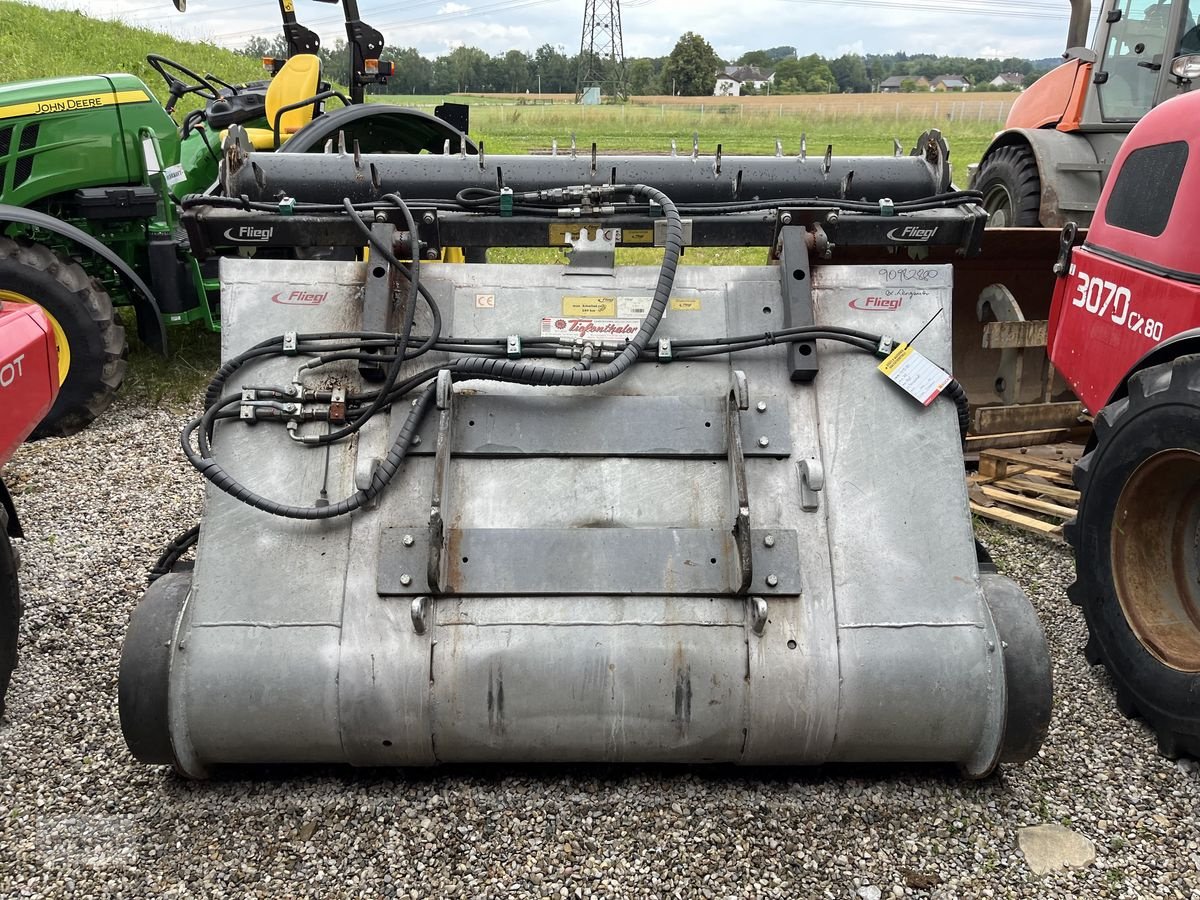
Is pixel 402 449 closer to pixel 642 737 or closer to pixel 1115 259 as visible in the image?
pixel 642 737

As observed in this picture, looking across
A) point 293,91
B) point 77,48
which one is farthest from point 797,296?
point 77,48

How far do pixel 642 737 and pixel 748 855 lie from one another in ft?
1.18

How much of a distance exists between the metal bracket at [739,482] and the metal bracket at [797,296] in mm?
159

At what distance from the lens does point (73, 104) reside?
5180 mm

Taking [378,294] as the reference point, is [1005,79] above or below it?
above

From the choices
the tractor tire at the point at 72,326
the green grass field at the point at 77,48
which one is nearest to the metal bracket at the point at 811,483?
the tractor tire at the point at 72,326

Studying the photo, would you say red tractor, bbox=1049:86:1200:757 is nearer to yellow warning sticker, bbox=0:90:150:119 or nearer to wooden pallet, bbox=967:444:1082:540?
wooden pallet, bbox=967:444:1082:540

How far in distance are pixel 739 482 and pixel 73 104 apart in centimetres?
462

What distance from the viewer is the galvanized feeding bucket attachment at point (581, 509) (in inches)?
90.9

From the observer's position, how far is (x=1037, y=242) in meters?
4.79

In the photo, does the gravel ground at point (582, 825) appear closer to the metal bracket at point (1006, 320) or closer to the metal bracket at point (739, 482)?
the metal bracket at point (739, 482)

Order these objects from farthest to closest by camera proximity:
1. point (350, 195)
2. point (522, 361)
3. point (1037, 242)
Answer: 1. point (1037, 242)
2. point (350, 195)
3. point (522, 361)

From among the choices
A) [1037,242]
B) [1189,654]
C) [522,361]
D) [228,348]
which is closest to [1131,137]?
[1037,242]

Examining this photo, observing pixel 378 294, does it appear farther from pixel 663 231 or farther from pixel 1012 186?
pixel 1012 186
